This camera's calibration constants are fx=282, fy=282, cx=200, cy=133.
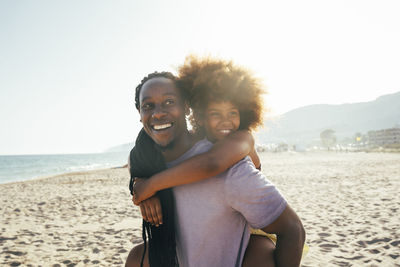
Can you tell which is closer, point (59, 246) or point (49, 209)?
point (59, 246)

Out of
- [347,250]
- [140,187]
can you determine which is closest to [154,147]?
[140,187]

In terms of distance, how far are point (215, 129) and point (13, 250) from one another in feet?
17.2

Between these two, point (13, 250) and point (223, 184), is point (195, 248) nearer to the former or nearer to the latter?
point (223, 184)

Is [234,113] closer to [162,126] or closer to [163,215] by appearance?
[162,126]

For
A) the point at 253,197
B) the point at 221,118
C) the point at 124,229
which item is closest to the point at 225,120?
the point at 221,118

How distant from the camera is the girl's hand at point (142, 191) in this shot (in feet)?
5.33

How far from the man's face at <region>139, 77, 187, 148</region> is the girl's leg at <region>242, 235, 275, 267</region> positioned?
0.85 m

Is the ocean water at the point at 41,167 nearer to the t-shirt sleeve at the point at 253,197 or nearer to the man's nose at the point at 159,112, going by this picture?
the man's nose at the point at 159,112

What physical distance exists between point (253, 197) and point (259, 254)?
44cm

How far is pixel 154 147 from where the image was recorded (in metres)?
1.95

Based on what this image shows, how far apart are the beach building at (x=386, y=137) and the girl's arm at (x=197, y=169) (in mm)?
102227

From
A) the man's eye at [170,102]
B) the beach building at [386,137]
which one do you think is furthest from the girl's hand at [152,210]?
the beach building at [386,137]

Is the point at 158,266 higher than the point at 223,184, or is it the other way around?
the point at 223,184

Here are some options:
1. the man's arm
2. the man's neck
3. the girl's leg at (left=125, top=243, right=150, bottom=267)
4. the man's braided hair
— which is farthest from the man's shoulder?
the girl's leg at (left=125, top=243, right=150, bottom=267)
